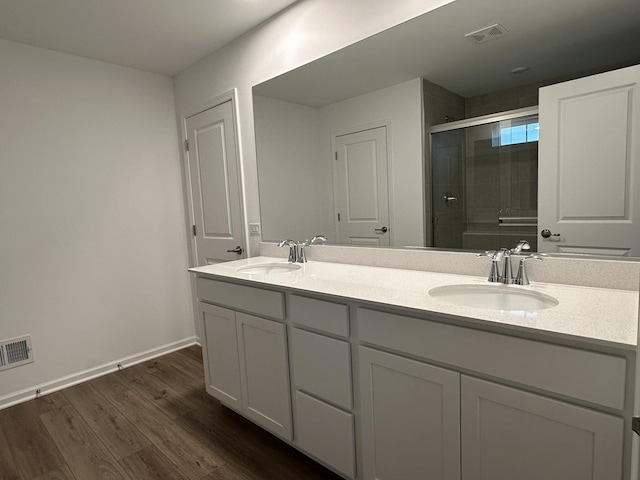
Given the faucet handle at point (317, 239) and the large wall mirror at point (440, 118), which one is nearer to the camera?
the large wall mirror at point (440, 118)

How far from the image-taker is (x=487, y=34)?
1.45m

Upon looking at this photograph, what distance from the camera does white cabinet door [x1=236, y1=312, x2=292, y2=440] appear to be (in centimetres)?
164

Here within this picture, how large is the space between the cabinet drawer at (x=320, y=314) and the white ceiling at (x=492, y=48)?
1066 mm

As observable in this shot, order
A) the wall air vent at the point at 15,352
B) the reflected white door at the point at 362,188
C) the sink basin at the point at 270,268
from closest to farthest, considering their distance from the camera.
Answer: the reflected white door at the point at 362,188, the sink basin at the point at 270,268, the wall air vent at the point at 15,352

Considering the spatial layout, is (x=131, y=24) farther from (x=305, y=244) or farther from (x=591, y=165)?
(x=591, y=165)

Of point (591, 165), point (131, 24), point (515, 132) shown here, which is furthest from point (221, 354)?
point (131, 24)

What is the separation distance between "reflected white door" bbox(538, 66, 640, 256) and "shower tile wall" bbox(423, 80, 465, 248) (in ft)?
1.01

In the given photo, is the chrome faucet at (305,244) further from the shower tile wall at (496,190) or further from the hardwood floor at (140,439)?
the hardwood floor at (140,439)

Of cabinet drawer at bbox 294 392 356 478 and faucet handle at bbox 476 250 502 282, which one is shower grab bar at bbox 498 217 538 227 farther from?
cabinet drawer at bbox 294 392 356 478

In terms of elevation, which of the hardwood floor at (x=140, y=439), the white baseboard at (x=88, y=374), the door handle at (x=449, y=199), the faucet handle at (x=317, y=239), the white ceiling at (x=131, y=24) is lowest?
the hardwood floor at (x=140, y=439)

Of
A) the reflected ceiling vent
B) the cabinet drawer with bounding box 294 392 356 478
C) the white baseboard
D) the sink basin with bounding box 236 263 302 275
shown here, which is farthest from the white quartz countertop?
the white baseboard

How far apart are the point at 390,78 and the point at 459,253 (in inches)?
36.2

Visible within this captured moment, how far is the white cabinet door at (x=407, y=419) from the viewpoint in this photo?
111cm

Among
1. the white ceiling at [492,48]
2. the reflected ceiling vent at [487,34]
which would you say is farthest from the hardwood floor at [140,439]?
the reflected ceiling vent at [487,34]
